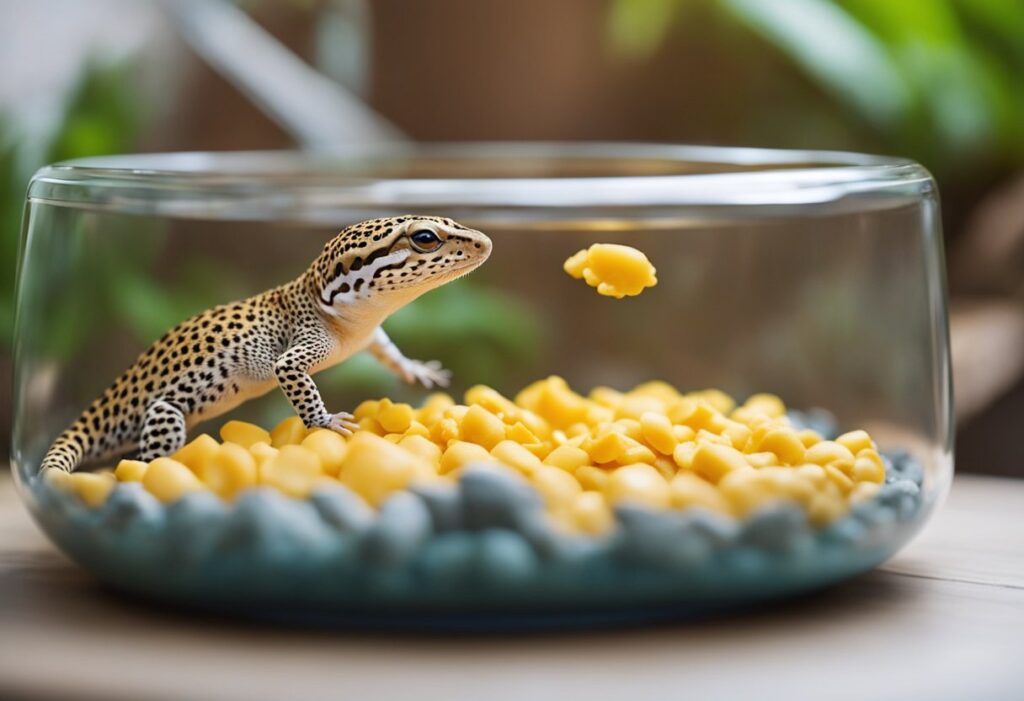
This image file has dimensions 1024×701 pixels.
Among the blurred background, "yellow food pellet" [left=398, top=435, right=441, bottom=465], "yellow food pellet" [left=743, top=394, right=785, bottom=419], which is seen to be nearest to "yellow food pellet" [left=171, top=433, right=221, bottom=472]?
"yellow food pellet" [left=398, top=435, right=441, bottom=465]

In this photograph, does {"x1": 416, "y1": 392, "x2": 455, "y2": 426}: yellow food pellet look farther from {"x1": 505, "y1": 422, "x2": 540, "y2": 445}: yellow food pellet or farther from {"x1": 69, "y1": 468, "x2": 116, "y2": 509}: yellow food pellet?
{"x1": 69, "y1": 468, "x2": 116, "y2": 509}: yellow food pellet

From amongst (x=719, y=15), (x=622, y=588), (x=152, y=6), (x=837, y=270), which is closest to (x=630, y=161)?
(x=837, y=270)

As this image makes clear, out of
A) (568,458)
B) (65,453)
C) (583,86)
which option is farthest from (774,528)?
(583,86)

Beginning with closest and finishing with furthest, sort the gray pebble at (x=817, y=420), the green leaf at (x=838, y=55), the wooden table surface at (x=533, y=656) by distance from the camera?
the wooden table surface at (x=533, y=656) < the gray pebble at (x=817, y=420) < the green leaf at (x=838, y=55)

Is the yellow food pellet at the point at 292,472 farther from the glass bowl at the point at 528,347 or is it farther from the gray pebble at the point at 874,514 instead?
the gray pebble at the point at 874,514

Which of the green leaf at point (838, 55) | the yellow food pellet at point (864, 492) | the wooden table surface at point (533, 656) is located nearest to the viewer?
the wooden table surface at point (533, 656)

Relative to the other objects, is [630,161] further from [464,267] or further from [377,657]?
[377,657]

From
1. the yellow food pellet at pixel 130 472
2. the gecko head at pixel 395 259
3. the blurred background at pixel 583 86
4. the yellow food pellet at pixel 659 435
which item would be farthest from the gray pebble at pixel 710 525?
the blurred background at pixel 583 86
